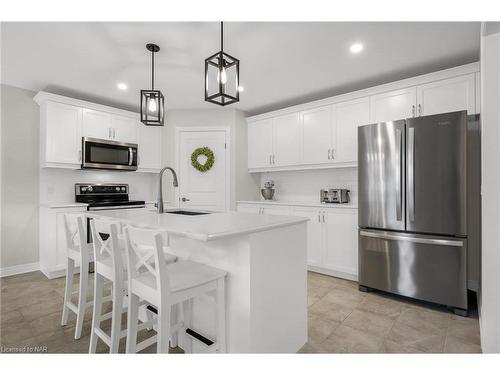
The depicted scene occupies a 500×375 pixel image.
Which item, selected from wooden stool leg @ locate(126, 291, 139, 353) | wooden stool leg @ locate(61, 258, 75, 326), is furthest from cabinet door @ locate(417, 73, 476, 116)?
wooden stool leg @ locate(61, 258, 75, 326)

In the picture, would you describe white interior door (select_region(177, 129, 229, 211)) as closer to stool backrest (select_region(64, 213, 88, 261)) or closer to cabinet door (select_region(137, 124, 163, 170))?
cabinet door (select_region(137, 124, 163, 170))

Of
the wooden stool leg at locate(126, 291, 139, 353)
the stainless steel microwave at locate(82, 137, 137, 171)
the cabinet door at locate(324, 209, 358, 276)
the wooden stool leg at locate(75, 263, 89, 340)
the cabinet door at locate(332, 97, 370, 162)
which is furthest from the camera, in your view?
the stainless steel microwave at locate(82, 137, 137, 171)

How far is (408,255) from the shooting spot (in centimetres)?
264

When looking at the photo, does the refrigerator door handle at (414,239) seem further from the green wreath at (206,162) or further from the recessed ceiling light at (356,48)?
the green wreath at (206,162)

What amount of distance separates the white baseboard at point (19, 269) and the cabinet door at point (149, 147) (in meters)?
1.93

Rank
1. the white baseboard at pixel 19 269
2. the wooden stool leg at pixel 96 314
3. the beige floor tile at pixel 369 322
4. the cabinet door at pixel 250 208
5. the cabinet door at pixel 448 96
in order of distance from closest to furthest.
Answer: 1. the wooden stool leg at pixel 96 314
2. the beige floor tile at pixel 369 322
3. the cabinet door at pixel 448 96
4. the white baseboard at pixel 19 269
5. the cabinet door at pixel 250 208

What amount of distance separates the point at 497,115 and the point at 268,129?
117 inches

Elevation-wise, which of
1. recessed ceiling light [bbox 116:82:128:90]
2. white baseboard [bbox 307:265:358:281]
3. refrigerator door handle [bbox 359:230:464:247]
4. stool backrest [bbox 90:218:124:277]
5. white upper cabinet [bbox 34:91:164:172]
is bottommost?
white baseboard [bbox 307:265:358:281]

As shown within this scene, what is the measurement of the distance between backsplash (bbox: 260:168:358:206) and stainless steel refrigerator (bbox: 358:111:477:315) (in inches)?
36.0

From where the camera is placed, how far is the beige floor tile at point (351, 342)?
1.91m

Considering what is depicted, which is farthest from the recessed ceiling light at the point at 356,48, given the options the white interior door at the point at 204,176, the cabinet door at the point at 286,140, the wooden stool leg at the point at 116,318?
the wooden stool leg at the point at 116,318

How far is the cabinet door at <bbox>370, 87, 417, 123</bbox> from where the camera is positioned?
9.85 feet

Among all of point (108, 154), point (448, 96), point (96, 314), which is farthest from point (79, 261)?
point (448, 96)

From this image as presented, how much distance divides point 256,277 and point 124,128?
3562 mm
